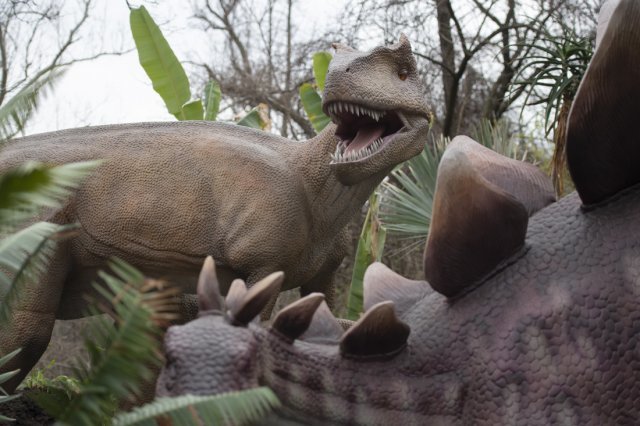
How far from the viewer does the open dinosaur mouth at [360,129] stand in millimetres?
2684

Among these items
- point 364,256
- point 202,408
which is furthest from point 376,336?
point 364,256

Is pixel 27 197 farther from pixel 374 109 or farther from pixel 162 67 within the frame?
pixel 162 67

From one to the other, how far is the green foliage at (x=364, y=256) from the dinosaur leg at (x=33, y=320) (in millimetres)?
1614

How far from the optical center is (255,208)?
3.29 m

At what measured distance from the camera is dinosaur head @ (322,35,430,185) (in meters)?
2.63

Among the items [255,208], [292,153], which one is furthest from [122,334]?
[292,153]

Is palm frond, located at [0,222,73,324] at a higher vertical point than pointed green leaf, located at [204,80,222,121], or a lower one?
higher

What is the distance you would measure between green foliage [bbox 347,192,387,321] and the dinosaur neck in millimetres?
819

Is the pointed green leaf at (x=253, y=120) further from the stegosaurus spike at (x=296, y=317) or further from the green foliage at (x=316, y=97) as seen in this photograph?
the stegosaurus spike at (x=296, y=317)

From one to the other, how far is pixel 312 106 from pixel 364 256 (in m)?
0.96

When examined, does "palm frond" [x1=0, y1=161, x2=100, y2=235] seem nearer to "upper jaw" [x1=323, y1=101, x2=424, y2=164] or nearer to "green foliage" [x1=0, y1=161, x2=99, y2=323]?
"green foliage" [x1=0, y1=161, x2=99, y2=323]

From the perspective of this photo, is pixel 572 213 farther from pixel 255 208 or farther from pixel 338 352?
pixel 255 208

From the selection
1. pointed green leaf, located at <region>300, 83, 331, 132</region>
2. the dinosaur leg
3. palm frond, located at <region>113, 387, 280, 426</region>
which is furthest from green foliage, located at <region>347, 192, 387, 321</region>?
palm frond, located at <region>113, 387, 280, 426</region>

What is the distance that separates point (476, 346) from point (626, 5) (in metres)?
0.54
